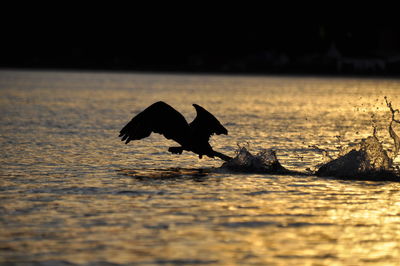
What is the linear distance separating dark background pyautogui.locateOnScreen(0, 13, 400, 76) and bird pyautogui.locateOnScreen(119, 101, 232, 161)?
369 ft

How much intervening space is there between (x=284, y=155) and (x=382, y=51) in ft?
368

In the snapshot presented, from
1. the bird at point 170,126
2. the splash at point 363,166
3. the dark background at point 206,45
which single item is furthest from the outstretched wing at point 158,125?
the dark background at point 206,45

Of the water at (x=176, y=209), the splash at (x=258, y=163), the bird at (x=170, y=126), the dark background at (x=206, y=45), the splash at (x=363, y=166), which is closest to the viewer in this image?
the water at (x=176, y=209)

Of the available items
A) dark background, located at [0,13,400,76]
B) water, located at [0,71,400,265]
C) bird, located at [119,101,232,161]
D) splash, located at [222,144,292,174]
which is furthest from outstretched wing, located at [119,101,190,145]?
dark background, located at [0,13,400,76]

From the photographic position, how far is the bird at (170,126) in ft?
59.3

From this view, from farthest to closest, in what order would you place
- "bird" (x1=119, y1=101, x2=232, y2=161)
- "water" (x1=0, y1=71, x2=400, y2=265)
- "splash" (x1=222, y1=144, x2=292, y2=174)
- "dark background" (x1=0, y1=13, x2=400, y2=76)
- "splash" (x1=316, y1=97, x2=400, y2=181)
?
"dark background" (x1=0, y1=13, x2=400, y2=76) < "splash" (x1=222, y1=144, x2=292, y2=174) < "splash" (x1=316, y1=97, x2=400, y2=181) < "bird" (x1=119, y1=101, x2=232, y2=161) < "water" (x1=0, y1=71, x2=400, y2=265)

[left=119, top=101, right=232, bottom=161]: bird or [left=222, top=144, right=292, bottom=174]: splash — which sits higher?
[left=119, top=101, right=232, bottom=161]: bird

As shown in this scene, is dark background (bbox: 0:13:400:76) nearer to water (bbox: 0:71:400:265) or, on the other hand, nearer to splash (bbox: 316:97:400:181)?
water (bbox: 0:71:400:265)

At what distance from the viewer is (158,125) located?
18297 mm

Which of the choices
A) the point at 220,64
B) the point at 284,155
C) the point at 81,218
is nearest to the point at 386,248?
the point at 81,218

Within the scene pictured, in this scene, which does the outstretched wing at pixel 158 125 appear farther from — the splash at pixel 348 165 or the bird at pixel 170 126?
the splash at pixel 348 165

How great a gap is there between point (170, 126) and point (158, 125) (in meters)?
0.30

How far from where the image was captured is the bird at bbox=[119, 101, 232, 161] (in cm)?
1806

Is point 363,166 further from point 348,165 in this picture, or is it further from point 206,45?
point 206,45
